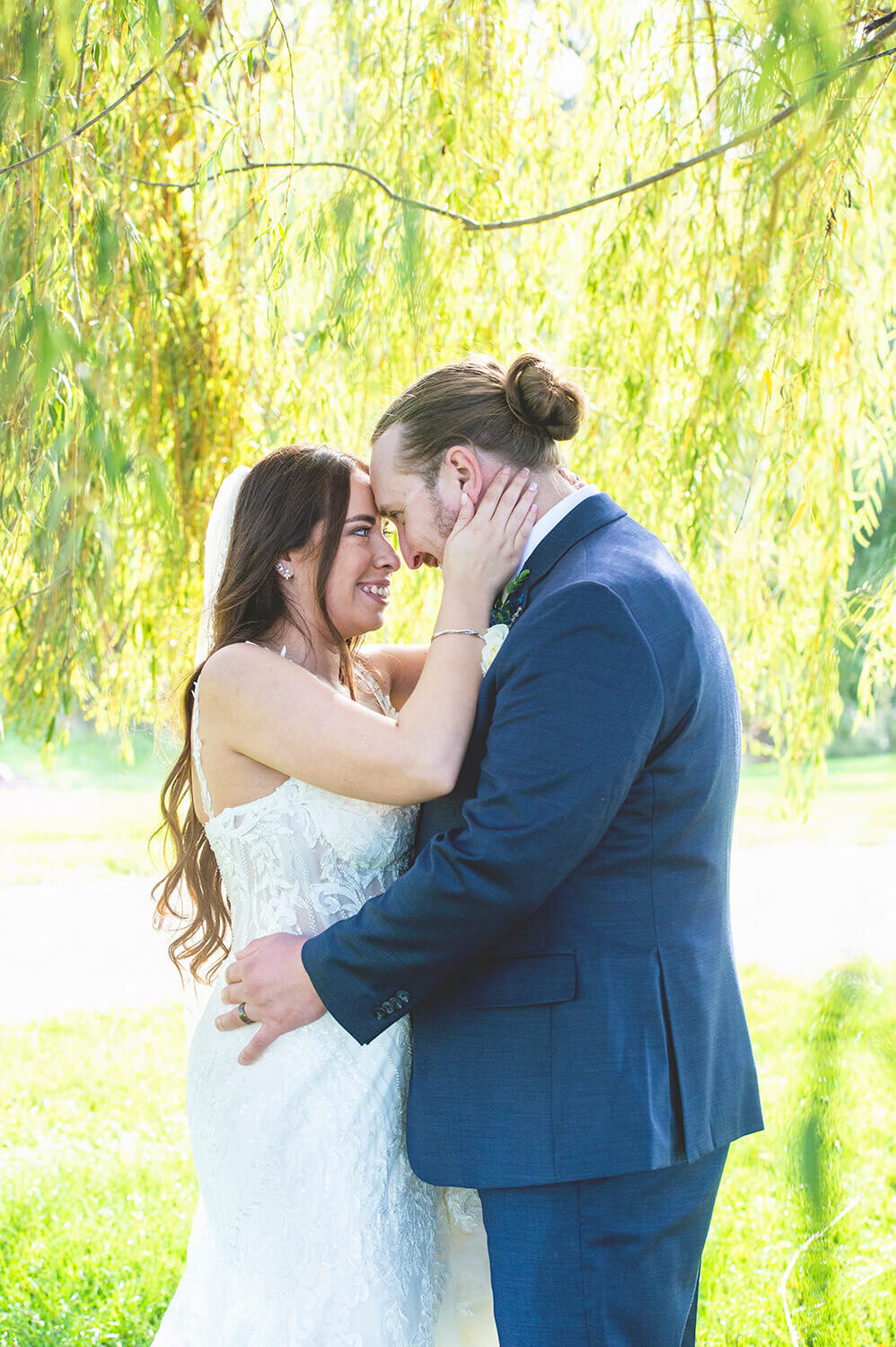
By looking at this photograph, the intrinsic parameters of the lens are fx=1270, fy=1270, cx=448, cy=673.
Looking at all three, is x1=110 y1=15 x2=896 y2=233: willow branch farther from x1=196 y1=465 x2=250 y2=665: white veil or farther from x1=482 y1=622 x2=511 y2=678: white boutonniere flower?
x1=482 y1=622 x2=511 y2=678: white boutonniere flower

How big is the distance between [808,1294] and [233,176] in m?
3.31

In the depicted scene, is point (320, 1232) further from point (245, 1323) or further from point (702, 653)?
point (702, 653)

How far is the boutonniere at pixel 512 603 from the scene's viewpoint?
2070 mm

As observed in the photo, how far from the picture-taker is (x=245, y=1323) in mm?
2193

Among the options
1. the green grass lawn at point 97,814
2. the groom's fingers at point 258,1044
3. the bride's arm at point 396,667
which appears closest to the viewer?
the groom's fingers at point 258,1044

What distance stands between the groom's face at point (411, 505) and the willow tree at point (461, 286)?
0.68 metres

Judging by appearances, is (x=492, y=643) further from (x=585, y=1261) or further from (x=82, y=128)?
(x=82, y=128)

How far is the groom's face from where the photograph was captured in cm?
221

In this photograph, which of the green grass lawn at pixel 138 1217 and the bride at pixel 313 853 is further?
the green grass lawn at pixel 138 1217

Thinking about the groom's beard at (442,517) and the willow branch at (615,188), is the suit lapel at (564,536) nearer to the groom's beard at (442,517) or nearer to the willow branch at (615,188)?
the groom's beard at (442,517)

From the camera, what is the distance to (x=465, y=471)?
7.14 ft

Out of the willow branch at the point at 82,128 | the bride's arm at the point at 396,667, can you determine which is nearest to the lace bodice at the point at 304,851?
the bride's arm at the point at 396,667

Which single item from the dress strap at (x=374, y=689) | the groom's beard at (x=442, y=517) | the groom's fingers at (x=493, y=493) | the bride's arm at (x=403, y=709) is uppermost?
the groom's fingers at (x=493, y=493)

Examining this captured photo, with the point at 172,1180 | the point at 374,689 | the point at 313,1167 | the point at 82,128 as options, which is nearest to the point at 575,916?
the point at 313,1167
